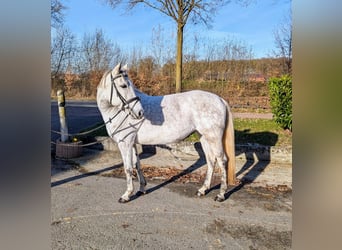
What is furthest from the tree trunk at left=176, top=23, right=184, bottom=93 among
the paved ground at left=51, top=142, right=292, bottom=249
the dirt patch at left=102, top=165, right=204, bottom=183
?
the paved ground at left=51, top=142, right=292, bottom=249

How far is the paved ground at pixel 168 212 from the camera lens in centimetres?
275

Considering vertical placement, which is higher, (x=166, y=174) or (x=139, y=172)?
(x=139, y=172)

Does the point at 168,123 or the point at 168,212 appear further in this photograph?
the point at 168,123

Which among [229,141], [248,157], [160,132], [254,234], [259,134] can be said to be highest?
[160,132]

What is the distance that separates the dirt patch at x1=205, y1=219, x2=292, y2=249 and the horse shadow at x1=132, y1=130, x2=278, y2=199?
2.96 ft

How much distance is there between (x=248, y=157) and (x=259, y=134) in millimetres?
1754

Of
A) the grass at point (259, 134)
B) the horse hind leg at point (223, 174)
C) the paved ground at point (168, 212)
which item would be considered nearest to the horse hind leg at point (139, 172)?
the paved ground at point (168, 212)

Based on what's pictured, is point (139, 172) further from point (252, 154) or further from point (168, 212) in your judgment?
point (252, 154)

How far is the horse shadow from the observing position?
180 inches

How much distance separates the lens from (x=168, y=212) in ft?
11.2

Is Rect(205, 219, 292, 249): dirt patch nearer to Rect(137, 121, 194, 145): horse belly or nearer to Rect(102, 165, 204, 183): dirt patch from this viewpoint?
Rect(137, 121, 194, 145): horse belly

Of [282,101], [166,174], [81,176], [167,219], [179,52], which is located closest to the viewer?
[167,219]

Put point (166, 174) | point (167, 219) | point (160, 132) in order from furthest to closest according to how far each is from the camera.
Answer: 1. point (166, 174)
2. point (160, 132)
3. point (167, 219)

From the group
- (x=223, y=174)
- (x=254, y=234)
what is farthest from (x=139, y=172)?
(x=254, y=234)
